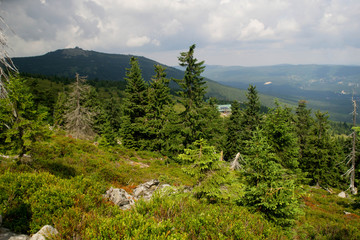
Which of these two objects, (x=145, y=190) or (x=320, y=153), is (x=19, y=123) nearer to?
(x=145, y=190)

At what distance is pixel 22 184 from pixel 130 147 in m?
22.2

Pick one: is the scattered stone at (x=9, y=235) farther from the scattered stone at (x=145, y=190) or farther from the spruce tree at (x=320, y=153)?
the spruce tree at (x=320, y=153)

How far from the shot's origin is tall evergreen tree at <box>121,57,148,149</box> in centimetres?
2838

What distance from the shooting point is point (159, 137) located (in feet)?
89.5

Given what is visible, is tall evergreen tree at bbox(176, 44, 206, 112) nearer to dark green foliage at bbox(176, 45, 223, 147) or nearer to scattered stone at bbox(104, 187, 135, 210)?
dark green foliage at bbox(176, 45, 223, 147)

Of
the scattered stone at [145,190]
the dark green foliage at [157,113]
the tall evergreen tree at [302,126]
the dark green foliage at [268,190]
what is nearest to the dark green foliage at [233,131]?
the tall evergreen tree at [302,126]

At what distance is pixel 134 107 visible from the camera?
28.7 metres

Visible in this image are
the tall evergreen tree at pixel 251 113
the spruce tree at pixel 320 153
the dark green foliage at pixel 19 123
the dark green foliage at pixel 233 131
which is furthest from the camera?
the dark green foliage at pixel 233 131

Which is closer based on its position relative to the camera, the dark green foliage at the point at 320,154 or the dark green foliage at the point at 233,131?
the dark green foliage at the point at 320,154

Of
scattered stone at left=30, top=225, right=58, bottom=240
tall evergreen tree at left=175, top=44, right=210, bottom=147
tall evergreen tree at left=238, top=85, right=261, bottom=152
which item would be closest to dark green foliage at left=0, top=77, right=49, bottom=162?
scattered stone at left=30, top=225, right=58, bottom=240

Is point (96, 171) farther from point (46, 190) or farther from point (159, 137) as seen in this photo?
point (159, 137)

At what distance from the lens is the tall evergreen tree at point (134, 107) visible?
93.1 feet

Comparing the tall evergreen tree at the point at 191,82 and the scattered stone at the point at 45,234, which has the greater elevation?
the tall evergreen tree at the point at 191,82

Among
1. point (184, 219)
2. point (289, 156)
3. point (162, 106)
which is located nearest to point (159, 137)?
point (162, 106)
